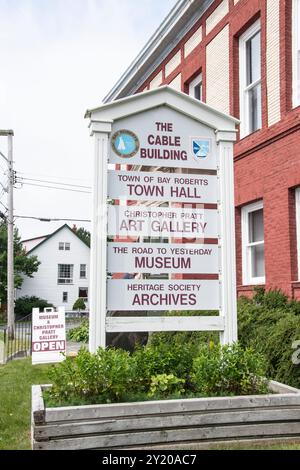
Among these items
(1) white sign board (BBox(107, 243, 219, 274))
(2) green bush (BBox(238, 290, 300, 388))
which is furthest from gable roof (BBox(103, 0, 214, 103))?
(1) white sign board (BBox(107, 243, 219, 274))

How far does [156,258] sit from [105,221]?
27.3 inches

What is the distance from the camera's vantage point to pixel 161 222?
610 centimetres

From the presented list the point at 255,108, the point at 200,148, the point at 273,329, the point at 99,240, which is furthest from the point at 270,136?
the point at 99,240

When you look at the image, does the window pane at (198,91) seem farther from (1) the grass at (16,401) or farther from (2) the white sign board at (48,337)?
(1) the grass at (16,401)

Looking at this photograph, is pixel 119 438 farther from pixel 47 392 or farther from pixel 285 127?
pixel 285 127

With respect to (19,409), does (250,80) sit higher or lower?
higher

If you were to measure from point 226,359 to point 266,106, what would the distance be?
7463mm

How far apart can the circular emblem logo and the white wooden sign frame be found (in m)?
0.12

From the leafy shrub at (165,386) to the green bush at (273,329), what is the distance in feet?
6.68

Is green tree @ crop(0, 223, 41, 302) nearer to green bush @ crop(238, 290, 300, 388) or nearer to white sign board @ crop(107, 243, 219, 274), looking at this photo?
green bush @ crop(238, 290, 300, 388)

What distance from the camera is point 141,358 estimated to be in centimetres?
555

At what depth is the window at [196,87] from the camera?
53.6ft

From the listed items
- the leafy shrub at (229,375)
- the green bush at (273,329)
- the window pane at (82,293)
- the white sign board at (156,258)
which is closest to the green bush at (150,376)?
the leafy shrub at (229,375)

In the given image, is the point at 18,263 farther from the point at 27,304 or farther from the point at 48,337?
the point at 48,337
